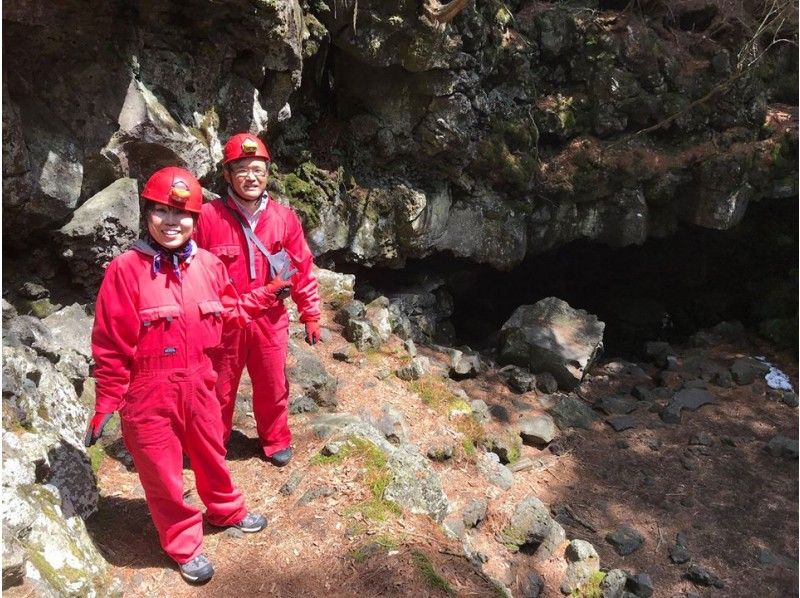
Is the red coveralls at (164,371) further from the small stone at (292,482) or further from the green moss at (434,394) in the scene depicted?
the green moss at (434,394)

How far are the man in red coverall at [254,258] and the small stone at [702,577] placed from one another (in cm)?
445

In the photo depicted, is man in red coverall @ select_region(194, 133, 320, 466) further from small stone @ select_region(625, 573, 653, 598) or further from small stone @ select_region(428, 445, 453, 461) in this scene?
small stone @ select_region(625, 573, 653, 598)

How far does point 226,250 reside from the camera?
3699 mm

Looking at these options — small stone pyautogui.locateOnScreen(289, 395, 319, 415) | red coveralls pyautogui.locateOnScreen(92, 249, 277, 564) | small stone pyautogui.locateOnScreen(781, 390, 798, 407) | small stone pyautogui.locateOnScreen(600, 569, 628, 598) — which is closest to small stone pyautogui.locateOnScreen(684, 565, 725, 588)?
small stone pyautogui.locateOnScreen(600, 569, 628, 598)

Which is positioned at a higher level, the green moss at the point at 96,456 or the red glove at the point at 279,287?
the red glove at the point at 279,287

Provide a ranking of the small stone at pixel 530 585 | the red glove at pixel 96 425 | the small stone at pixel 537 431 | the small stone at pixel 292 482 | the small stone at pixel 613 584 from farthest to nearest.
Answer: the small stone at pixel 537 431, the small stone at pixel 613 584, the small stone at pixel 530 585, the small stone at pixel 292 482, the red glove at pixel 96 425

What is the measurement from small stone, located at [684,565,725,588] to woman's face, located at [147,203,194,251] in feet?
19.2

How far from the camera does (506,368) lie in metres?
9.14

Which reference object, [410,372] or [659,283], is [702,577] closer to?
[410,372]

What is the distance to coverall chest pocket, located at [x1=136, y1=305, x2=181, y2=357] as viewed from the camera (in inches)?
117

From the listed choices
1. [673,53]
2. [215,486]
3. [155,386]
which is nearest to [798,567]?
[215,486]

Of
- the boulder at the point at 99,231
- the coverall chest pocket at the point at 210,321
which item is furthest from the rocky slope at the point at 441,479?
the coverall chest pocket at the point at 210,321

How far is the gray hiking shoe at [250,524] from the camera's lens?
360 cm

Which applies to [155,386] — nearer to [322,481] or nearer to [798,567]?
[322,481]
